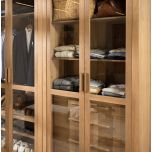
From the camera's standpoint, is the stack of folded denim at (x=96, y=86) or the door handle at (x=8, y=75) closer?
the stack of folded denim at (x=96, y=86)

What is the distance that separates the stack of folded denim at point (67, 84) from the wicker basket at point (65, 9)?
54 cm

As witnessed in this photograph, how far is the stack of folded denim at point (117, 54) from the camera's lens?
189 centimetres

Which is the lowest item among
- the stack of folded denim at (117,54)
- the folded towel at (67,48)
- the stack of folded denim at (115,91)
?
the stack of folded denim at (115,91)

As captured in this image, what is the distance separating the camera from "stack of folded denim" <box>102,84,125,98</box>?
1.90 meters

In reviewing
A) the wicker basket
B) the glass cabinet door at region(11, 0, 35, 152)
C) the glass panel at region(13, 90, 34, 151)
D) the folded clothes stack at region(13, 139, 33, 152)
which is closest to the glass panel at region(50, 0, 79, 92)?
the wicker basket

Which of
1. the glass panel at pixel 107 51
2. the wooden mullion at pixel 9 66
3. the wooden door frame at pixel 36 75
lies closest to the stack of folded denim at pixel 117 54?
the glass panel at pixel 107 51

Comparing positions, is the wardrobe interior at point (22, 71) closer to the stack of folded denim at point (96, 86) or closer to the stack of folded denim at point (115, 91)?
the stack of folded denim at point (96, 86)

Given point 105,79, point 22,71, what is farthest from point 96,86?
point 22,71

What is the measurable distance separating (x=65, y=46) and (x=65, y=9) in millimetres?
336

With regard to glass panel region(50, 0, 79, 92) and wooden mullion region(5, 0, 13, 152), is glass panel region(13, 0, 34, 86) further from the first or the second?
glass panel region(50, 0, 79, 92)

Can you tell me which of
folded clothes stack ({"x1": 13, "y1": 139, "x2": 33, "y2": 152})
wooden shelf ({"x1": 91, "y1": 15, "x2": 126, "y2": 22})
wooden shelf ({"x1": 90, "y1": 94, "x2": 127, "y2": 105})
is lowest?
folded clothes stack ({"x1": 13, "y1": 139, "x2": 33, "y2": 152})

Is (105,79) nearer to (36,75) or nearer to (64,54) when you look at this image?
(64,54)

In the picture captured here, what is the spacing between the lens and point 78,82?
2148 millimetres

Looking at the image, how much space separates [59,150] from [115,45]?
1.14m
